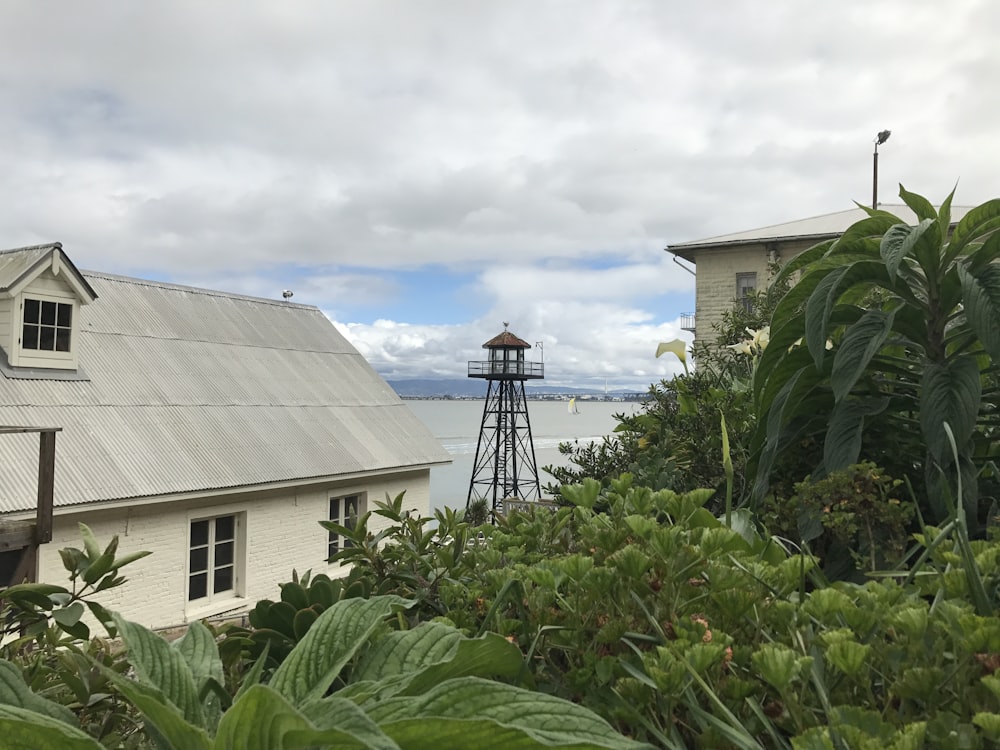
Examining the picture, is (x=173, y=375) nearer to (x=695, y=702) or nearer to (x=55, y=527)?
(x=55, y=527)

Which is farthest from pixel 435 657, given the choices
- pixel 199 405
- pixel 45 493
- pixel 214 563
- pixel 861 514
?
pixel 199 405

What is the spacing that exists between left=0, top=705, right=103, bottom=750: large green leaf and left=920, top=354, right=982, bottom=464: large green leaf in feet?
5.12

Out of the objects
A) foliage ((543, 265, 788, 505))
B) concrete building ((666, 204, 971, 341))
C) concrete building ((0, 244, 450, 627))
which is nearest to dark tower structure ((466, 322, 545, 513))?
concrete building ((666, 204, 971, 341))

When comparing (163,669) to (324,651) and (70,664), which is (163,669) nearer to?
(324,651)

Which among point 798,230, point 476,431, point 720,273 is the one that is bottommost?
point 476,431

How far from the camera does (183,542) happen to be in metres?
11.7

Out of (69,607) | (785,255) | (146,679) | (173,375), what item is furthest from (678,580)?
(785,255)

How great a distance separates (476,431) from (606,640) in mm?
104437

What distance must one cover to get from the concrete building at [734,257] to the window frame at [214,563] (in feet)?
48.7

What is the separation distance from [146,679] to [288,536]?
13.5 meters

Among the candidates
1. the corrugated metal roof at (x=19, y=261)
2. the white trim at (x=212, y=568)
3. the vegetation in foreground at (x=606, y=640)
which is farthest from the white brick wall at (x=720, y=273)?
the vegetation in foreground at (x=606, y=640)

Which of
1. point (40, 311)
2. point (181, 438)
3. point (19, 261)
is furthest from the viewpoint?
point (181, 438)

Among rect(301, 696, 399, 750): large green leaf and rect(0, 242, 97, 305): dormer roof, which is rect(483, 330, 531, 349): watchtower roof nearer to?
rect(0, 242, 97, 305): dormer roof

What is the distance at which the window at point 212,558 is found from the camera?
12062mm
